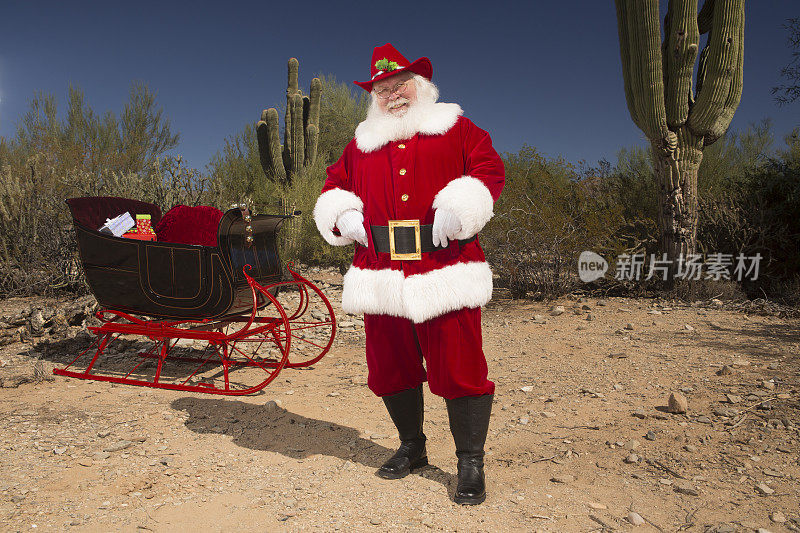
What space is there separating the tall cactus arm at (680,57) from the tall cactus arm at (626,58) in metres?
0.43

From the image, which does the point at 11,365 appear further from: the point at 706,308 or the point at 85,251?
the point at 706,308

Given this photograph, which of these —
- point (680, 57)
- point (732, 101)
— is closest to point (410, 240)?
point (680, 57)

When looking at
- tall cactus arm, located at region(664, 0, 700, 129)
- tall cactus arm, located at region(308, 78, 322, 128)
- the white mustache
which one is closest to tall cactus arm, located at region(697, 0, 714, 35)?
tall cactus arm, located at region(664, 0, 700, 129)

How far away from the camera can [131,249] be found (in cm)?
454

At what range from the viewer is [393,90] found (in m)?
2.92

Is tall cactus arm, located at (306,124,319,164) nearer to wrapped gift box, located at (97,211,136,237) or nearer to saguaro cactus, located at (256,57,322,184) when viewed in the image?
saguaro cactus, located at (256,57,322,184)

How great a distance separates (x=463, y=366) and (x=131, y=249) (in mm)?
3095

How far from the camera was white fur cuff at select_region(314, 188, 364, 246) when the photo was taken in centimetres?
296

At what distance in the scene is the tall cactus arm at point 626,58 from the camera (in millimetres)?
8133

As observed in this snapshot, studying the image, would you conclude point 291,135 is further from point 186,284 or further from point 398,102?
point 398,102

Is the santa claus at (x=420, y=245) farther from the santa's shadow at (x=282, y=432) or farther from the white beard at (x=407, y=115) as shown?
the santa's shadow at (x=282, y=432)

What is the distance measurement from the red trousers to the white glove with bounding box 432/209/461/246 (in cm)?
35

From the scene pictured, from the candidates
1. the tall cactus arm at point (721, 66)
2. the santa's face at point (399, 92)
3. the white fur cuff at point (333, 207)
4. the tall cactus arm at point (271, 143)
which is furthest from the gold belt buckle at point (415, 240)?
the tall cactus arm at point (271, 143)

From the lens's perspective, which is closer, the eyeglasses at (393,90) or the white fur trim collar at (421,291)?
the white fur trim collar at (421,291)
